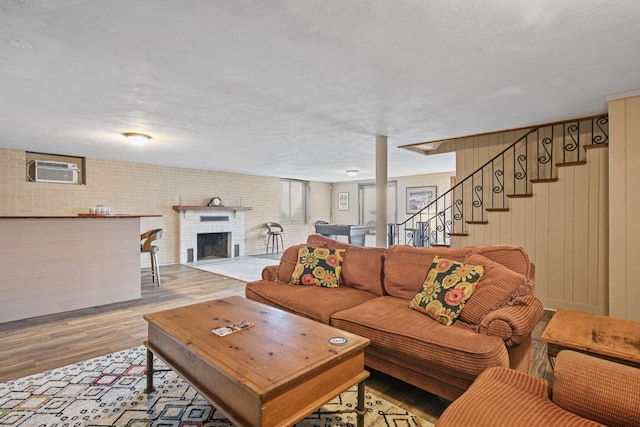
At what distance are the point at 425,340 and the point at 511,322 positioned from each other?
19.6 inches

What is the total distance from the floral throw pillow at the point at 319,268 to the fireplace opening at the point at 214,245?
5.74 metres

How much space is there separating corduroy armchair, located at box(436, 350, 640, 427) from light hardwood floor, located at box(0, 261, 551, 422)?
2.41 ft

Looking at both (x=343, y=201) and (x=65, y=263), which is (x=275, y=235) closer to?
(x=343, y=201)

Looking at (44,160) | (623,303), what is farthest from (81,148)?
(623,303)

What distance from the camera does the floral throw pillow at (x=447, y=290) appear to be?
7.25ft

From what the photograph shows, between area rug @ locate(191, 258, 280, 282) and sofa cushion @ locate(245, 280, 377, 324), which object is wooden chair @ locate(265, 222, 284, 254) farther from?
sofa cushion @ locate(245, 280, 377, 324)

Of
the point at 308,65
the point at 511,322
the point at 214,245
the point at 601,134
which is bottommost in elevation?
the point at 214,245

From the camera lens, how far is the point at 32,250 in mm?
3783

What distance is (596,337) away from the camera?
6.45 ft

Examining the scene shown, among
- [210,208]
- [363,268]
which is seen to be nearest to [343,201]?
[210,208]

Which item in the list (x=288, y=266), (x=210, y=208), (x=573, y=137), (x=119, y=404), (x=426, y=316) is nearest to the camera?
(x=119, y=404)

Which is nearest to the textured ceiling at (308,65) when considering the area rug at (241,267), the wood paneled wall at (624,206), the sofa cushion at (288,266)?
the wood paneled wall at (624,206)

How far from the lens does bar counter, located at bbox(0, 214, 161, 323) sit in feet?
12.0

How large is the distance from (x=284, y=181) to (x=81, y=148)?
5.57 meters
